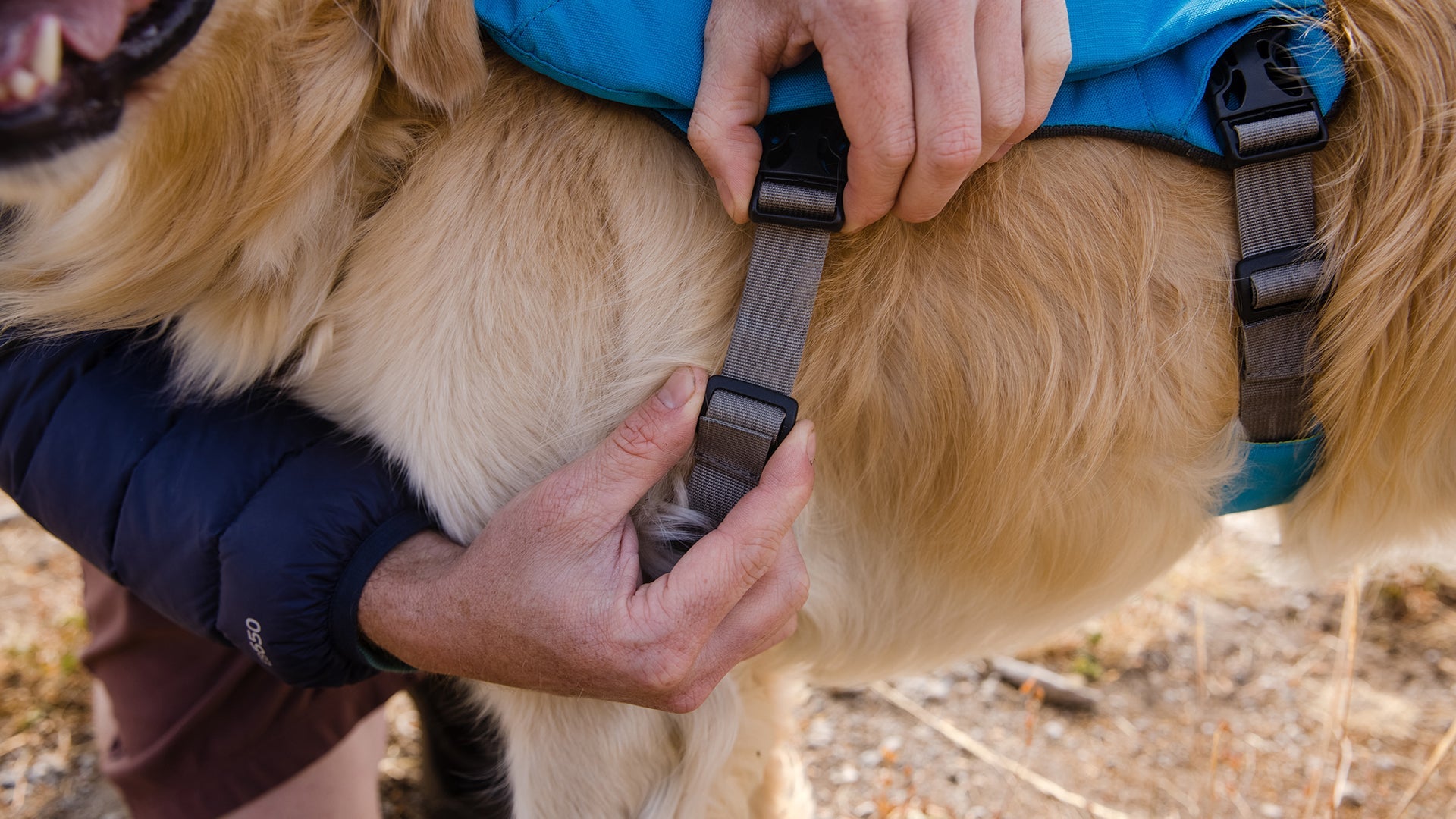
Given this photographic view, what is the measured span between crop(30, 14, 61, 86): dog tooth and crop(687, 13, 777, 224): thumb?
56 centimetres

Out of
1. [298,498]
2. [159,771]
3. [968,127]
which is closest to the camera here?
[968,127]

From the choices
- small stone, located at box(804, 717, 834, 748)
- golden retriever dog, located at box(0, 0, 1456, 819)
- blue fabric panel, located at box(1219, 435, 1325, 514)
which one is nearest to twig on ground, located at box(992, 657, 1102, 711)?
small stone, located at box(804, 717, 834, 748)

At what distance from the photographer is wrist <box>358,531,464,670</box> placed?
108 centimetres

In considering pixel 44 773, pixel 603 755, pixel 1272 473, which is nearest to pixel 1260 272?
pixel 1272 473

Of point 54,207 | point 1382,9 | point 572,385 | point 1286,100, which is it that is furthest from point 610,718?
point 1382,9

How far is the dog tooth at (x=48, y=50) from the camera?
2.69 feet

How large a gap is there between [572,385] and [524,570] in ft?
0.69

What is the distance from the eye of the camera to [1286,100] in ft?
3.33

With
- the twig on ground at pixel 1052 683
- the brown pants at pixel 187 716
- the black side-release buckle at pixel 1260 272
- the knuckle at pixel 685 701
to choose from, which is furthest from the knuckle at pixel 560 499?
the twig on ground at pixel 1052 683

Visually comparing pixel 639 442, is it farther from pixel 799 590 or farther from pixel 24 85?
pixel 24 85

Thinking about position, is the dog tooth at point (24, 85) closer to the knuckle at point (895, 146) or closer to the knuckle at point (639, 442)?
the knuckle at point (639, 442)

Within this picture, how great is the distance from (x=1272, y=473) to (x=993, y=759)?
1176 mm

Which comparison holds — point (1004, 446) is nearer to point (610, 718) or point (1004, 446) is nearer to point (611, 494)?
point (611, 494)

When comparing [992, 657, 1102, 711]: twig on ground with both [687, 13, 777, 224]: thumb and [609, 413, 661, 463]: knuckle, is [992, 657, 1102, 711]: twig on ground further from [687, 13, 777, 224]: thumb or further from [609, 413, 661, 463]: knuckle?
[687, 13, 777, 224]: thumb
